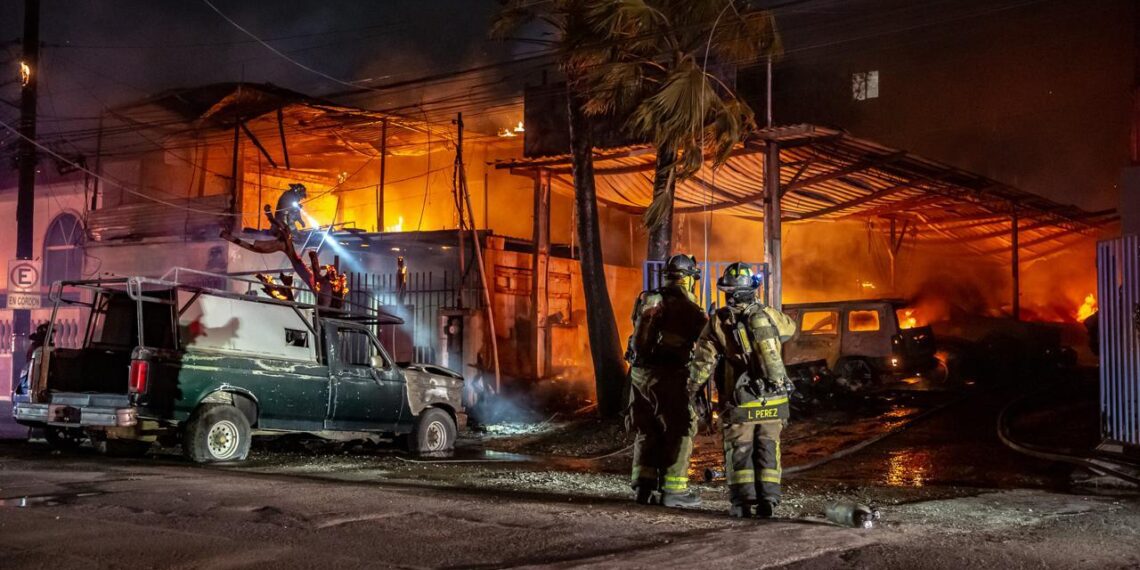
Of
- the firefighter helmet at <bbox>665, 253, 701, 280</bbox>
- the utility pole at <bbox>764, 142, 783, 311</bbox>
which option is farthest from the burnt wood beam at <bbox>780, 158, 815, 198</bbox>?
the firefighter helmet at <bbox>665, 253, 701, 280</bbox>

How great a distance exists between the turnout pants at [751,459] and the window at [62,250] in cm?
2151

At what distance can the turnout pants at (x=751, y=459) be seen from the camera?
21.1 feet

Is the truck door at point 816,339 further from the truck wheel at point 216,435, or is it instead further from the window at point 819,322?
the truck wheel at point 216,435

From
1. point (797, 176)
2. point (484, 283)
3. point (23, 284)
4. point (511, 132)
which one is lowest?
point (23, 284)

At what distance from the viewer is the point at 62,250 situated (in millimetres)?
23859

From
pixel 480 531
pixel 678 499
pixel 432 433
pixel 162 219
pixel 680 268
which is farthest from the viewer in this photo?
pixel 162 219

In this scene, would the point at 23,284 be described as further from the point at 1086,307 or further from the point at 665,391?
the point at 1086,307

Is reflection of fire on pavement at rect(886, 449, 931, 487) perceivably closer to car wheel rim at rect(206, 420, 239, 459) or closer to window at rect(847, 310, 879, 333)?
window at rect(847, 310, 879, 333)

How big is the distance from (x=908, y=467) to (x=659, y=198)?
5.05 meters

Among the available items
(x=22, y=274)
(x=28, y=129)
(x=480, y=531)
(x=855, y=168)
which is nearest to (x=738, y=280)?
(x=480, y=531)

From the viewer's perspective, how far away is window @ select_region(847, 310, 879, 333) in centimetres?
1619

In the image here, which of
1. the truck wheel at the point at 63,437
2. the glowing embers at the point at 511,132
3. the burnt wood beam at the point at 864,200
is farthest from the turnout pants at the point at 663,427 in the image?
the glowing embers at the point at 511,132

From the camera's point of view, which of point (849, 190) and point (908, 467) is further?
point (849, 190)

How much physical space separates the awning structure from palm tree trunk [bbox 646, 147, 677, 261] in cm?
Answer: 97
